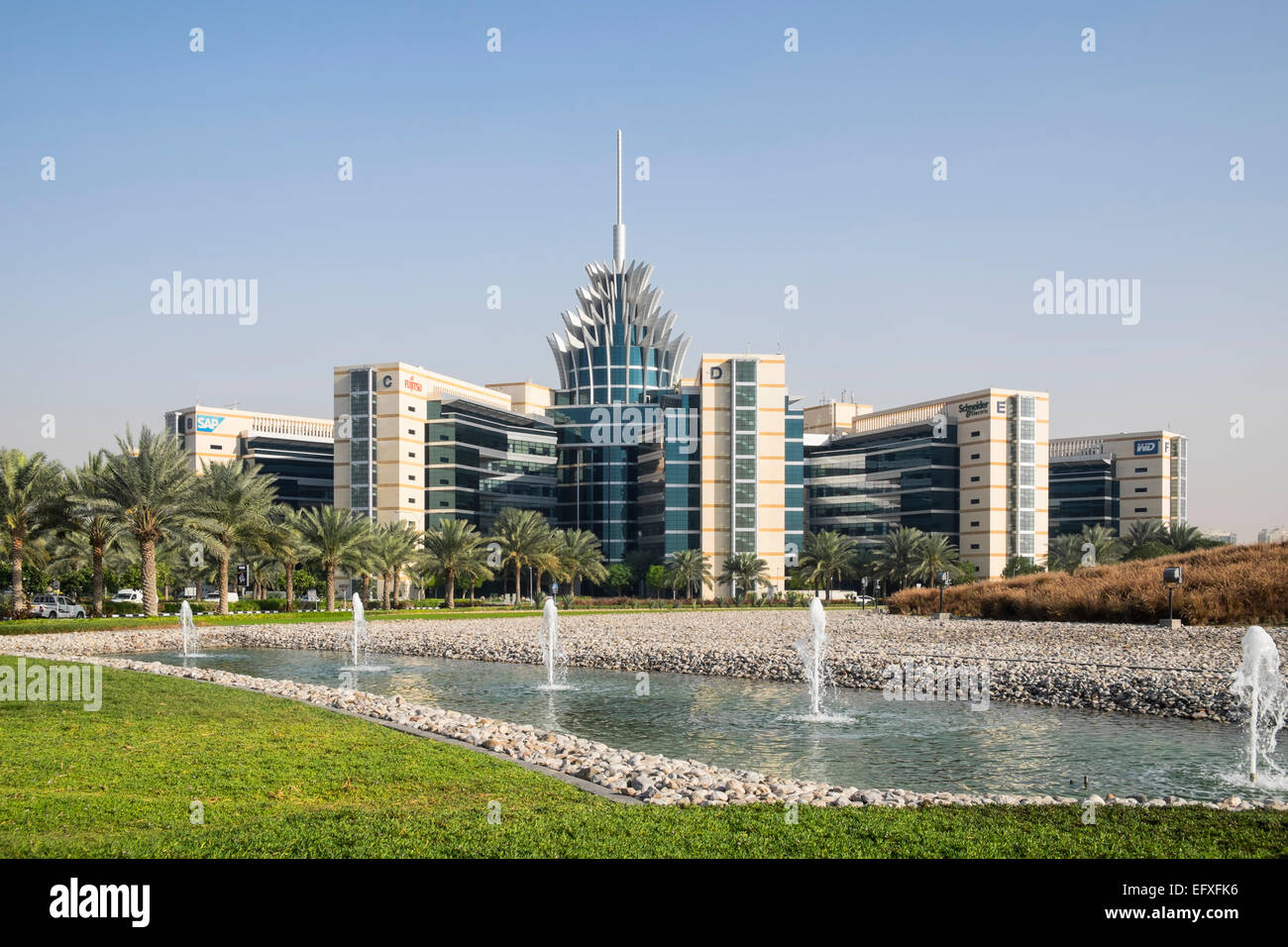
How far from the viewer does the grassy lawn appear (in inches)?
305

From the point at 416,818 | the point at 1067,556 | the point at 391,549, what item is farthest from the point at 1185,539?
the point at 416,818

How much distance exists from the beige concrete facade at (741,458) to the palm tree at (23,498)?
2654 inches

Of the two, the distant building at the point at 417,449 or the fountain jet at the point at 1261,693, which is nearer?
the fountain jet at the point at 1261,693

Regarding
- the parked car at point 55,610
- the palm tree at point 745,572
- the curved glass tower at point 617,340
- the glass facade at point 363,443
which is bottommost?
the palm tree at point 745,572

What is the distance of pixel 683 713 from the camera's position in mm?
20984

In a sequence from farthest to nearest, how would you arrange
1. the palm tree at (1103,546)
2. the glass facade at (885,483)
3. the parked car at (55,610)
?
the glass facade at (885,483), the palm tree at (1103,546), the parked car at (55,610)

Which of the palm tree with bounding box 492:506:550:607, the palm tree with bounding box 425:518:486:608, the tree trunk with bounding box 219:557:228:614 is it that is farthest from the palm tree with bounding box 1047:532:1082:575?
the tree trunk with bounding box 219:557:228:614

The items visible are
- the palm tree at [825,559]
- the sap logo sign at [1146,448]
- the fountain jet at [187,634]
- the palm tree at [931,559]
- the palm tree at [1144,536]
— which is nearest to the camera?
the fountain jet at [187,634]

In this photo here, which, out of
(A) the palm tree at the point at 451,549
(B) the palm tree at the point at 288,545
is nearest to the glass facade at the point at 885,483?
(A) the palm tree at the point at 451,549

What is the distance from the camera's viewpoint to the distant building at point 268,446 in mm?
117500

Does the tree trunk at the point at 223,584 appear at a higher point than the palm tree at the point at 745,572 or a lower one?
higher

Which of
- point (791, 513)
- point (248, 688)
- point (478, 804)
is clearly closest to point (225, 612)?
point (248, 688)

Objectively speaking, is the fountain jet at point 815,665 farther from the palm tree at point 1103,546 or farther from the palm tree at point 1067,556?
the palm tree at point 1067,556
